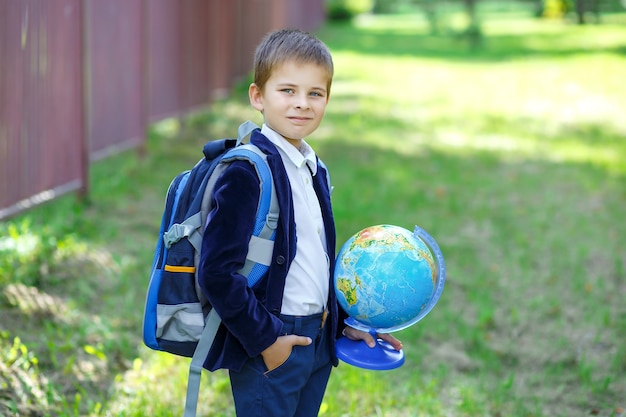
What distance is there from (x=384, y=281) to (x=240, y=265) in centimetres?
Result: 49

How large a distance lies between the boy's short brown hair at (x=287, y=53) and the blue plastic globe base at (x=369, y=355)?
0.90 m

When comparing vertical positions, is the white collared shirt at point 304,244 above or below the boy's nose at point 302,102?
below

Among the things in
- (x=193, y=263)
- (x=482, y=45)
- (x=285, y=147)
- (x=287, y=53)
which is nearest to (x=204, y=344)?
(x=193, y=263)

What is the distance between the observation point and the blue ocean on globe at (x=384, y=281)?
272cm

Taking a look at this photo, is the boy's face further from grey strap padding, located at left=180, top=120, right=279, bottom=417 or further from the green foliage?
the green foliage

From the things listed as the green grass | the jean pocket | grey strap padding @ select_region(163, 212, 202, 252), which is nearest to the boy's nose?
grey strap padding @ select_region(163, 212, 202, 252)

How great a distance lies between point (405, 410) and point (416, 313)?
4.92ft

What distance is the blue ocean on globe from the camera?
2.72 meters

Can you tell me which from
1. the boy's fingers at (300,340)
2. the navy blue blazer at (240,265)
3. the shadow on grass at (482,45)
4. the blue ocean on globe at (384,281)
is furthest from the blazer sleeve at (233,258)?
the shadow on grass at (482,45)

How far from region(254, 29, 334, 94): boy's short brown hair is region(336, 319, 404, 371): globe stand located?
0.89 meters

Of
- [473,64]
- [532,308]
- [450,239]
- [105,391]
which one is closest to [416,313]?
[105,391]

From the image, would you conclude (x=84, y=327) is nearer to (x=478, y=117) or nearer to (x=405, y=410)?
(x=405, y=410)

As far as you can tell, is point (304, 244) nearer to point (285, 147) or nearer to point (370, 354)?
point (285, 147)

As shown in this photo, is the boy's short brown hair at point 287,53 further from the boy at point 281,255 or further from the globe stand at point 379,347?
the globe stand at point 379,347
